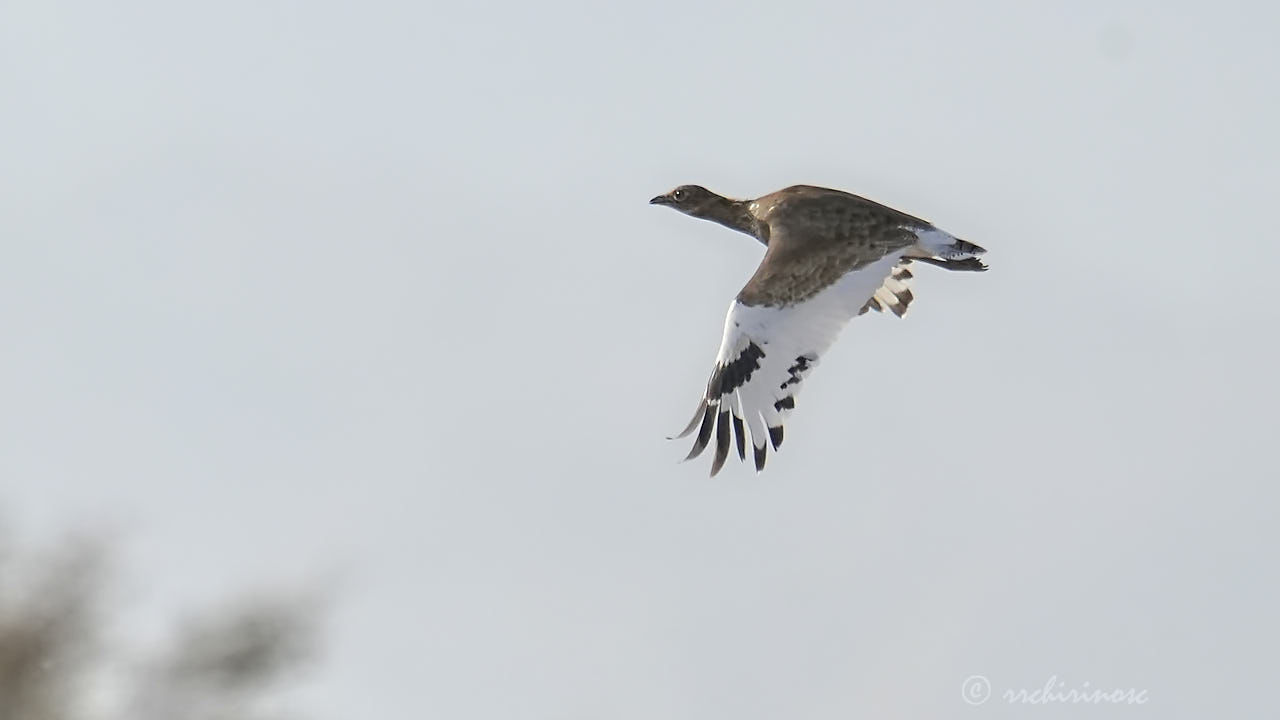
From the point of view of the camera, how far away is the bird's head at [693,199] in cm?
2498

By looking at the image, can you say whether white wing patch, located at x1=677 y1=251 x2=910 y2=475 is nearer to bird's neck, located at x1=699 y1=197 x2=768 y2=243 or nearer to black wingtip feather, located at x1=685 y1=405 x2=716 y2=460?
black wingtip feather, located at x1=685 y1=405 x2=716 y2=460

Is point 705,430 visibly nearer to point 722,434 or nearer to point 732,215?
point 722,434

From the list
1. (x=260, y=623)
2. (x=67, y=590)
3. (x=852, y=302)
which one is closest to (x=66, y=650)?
(x=67, y=590)

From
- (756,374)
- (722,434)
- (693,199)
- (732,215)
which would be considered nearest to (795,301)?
(756,374)

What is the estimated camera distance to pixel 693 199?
2520cm

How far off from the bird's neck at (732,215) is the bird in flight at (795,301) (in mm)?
1761

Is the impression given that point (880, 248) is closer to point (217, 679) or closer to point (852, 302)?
point (852, 302)

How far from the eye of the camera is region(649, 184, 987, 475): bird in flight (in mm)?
20984

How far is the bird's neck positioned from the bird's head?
0.11 ft

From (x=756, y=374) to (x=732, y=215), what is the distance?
4003mm

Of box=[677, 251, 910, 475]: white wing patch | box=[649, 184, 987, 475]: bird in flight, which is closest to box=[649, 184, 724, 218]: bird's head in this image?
box=[649, 184, 987, 475]: bird in flight

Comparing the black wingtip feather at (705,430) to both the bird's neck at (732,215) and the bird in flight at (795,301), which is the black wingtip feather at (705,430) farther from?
the bird's neck at (732,215)

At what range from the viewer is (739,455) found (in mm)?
20969

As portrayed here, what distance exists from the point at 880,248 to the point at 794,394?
1.95 meters
